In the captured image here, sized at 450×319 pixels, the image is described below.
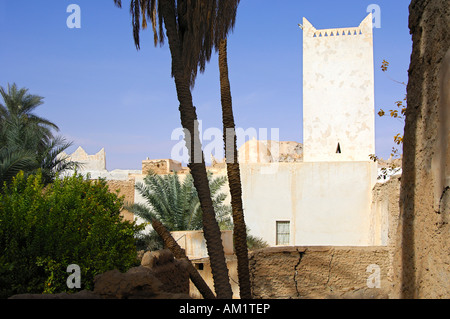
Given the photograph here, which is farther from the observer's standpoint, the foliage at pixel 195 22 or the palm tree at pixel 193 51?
the foliage at pixel 195 22

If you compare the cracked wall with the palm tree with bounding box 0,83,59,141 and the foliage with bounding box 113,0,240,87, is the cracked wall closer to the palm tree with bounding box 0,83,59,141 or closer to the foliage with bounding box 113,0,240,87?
the foliage with bounding box 113,0,240,87

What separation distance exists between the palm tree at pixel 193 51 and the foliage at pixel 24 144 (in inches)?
129

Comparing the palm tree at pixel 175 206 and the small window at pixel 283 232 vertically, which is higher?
the palm tree at pixel 175 206

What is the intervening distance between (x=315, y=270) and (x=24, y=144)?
12927 mm

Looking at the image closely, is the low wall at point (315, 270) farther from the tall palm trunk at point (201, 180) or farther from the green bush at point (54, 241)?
the green bush at point (54, 241)

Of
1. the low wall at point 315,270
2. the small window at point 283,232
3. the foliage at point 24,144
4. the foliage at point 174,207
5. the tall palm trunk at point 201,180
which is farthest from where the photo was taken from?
the small window at point 283,232

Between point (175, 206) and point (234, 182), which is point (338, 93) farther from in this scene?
point (234, 182)

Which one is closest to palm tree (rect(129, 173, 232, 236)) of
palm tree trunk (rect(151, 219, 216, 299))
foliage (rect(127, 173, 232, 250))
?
foliage (rect(127, 173, 232, 250))

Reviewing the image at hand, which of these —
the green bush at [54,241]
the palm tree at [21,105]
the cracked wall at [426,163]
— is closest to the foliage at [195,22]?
the green bush at [54,241]

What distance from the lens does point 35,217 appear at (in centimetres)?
644

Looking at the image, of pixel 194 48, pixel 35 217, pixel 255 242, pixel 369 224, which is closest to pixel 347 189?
pixel 369 224

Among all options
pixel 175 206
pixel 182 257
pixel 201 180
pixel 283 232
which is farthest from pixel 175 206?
pixel 182 257

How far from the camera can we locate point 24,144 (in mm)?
16328

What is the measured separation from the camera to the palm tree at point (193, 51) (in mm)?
5891
